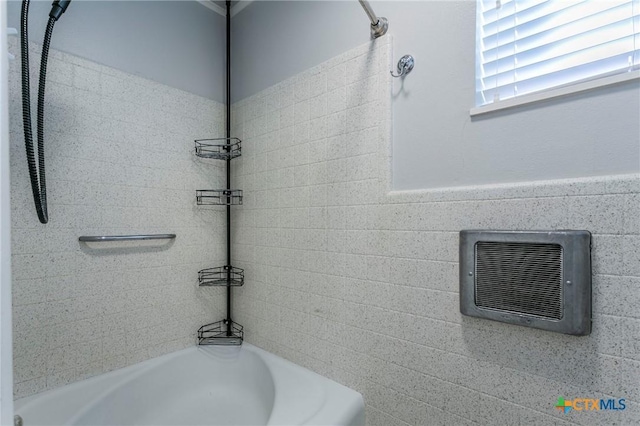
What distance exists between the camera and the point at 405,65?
47.2 inches

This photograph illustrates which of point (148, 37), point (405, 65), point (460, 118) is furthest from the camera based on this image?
point (148, 37)

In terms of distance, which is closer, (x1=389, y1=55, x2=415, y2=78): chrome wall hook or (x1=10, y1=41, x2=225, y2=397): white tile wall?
(x1=389, y1=55, x2=415, y2=78): chrome wall hook

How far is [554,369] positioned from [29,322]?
196 cm

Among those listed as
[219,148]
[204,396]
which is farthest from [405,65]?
[204,396]

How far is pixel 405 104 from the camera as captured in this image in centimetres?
121

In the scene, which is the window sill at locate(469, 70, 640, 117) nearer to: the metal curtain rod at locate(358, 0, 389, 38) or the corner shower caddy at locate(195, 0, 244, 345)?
the metal curtain rod at locate(358, 0, 389, 38)

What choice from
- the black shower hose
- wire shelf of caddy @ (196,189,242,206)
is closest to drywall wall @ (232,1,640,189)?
wire shelf of caddy @ (196,189,242,206)

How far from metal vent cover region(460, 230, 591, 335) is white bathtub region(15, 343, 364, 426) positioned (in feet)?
2.37

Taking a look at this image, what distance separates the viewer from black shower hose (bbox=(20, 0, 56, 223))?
118 centimetres

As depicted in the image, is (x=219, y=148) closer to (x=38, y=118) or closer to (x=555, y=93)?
(x=38, y=118)

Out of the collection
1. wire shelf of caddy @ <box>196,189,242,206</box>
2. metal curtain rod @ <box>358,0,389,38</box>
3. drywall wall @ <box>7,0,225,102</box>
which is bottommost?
wire shelf of caddy @ <box>196,189,242,206</box>

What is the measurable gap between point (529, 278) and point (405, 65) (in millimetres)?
872

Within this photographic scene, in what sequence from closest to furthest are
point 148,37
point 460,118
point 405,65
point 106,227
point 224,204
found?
1. point 460,118
2. point 405,65
3. point 106,227
4. point 148,37
5. point 224,204

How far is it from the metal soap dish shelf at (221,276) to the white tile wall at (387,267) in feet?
0.22
